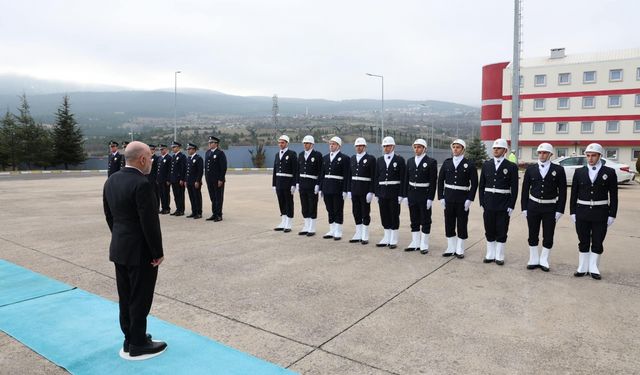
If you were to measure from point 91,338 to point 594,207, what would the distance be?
20.3 feet

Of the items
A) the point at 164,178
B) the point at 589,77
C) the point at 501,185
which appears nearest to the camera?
the point at 501,185

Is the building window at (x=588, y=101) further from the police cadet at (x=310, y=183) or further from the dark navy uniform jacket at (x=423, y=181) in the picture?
the dark navy uniform jacket at (x=423, y=181)

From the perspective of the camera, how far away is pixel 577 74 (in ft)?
136

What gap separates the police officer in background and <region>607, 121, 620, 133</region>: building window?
4130 cm

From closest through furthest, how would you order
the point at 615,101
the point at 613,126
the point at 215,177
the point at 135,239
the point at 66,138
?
the point at 135,239
the point at 215,177
the point at 66,138
the point at 615,101
the point at 613,126

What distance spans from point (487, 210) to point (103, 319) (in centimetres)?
539

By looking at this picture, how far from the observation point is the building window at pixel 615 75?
130 feet

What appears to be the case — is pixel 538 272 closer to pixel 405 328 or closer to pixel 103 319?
pixel 405 328

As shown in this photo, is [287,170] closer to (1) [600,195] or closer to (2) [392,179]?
(2) [392,179]

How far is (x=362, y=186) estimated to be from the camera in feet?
27.0

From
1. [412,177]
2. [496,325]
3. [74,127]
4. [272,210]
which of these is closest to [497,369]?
[496,325]

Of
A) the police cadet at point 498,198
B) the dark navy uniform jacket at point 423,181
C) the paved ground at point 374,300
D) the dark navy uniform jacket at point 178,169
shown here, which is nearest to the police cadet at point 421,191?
the dark navy uniform jacket at point 423,181

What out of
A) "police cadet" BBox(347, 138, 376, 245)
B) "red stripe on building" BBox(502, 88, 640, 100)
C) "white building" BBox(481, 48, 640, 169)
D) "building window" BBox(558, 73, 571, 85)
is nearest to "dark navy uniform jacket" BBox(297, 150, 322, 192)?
"police cadet" BBox(347, 138, 376, 245)

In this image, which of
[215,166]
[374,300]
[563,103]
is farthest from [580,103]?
[374,300]
